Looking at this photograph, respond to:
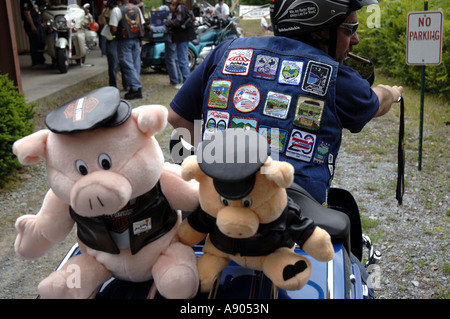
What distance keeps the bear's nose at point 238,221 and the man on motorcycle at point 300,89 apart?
2.71ft

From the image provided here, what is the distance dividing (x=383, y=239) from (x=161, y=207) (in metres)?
3.62

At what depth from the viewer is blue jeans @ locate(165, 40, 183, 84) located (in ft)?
36.3

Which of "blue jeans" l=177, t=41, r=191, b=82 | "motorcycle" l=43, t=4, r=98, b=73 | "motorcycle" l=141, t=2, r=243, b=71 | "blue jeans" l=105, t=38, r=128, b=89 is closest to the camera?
"blue jeans" l=105, t=38, r=128, b=89

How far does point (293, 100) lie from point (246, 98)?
0.23 metres

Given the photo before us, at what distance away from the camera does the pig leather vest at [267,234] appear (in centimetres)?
159

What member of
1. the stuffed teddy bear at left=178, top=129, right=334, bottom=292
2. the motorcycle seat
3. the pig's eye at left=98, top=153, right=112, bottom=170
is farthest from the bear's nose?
the motorcycle seat

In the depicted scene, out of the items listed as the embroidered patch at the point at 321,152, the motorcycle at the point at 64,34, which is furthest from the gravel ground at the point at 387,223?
the motorcycle at the point at 64,34

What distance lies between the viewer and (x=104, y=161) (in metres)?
1.52

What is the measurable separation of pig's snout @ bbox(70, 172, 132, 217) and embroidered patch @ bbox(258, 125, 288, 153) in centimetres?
101

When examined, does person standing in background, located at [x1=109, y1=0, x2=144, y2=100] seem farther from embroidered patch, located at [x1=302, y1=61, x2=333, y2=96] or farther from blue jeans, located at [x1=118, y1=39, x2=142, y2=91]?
embroidered patch, located at [x1=302, y1=61, x2=333, y2=96]

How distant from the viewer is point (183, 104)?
2.82 metres

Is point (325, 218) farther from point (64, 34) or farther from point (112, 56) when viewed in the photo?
point (64, 34)

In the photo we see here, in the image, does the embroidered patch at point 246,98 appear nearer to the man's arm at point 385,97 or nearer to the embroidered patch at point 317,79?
the embroidered patch at point 317,79
